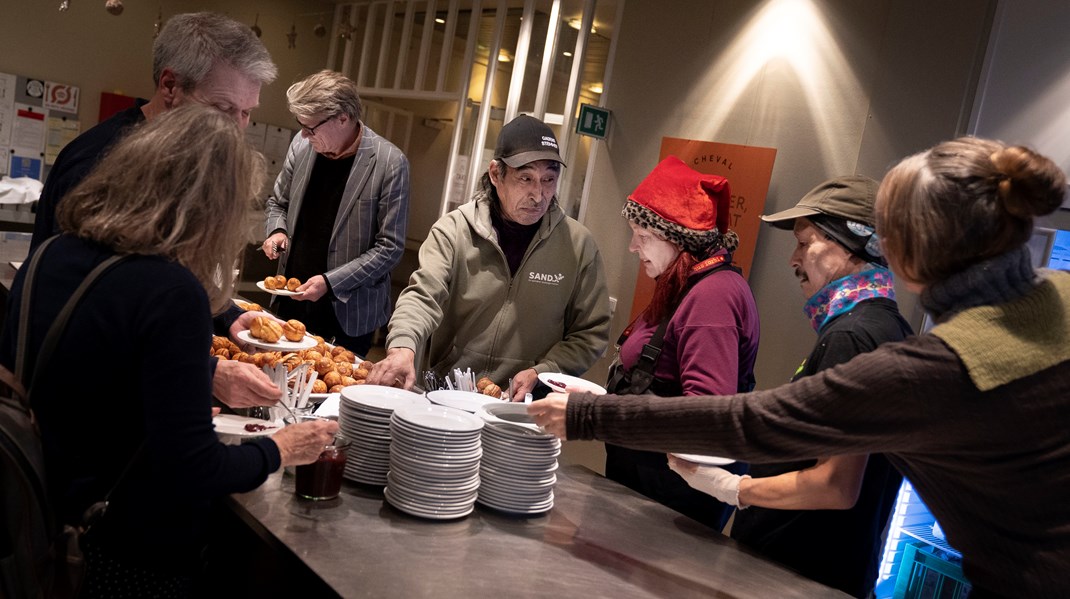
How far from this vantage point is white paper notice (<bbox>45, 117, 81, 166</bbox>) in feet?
22.6

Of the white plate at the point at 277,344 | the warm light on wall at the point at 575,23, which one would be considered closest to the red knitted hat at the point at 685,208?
the white plate at the point at 277,344

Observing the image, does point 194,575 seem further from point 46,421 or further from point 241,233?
point 241,233

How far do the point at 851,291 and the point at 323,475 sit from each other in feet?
4.20

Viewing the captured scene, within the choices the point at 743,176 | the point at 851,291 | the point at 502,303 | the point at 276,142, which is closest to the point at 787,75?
the point at 743,176

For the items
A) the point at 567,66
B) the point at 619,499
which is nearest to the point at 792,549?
the point at 619,499

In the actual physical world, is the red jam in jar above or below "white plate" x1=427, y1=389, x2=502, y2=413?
below

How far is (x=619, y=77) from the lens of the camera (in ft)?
15.5

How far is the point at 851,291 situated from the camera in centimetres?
194

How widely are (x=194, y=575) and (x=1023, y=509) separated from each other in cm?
142

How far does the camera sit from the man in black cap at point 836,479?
67.0 inches

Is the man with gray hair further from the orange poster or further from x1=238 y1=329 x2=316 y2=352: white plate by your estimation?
the orange poster

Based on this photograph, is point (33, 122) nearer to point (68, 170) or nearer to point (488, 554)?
point (68, 170)

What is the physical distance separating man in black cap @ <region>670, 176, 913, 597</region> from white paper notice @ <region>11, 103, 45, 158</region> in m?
6.90

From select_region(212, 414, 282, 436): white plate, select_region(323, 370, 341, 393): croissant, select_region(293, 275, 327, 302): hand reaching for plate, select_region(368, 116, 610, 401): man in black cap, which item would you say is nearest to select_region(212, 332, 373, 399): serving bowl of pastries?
select_region(323, 370, 341, 393): croissant
